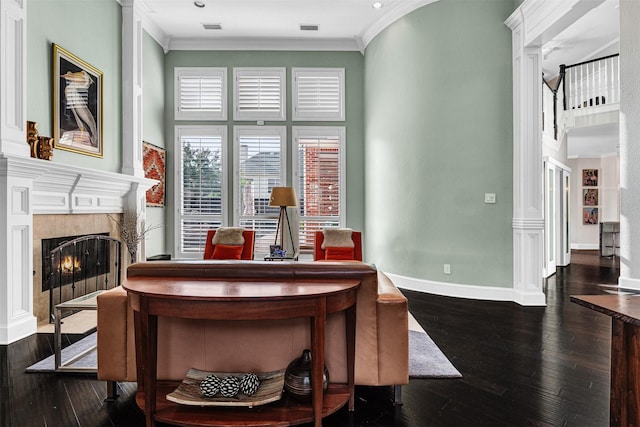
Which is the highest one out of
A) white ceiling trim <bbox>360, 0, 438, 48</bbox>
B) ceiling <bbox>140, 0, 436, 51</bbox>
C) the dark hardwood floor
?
ceiling <bbox>140, 0, 436, 51</bbox>

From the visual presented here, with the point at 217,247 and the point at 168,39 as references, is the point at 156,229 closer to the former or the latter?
the point at 217,247

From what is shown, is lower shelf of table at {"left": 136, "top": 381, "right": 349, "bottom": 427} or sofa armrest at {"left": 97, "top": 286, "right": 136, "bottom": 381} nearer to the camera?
lower shelf of table at {"left": 136, "top": 381, "right": 349, "bottom": 427}

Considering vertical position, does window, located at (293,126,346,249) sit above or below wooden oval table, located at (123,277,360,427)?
above

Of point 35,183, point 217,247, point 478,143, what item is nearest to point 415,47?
point 478,143

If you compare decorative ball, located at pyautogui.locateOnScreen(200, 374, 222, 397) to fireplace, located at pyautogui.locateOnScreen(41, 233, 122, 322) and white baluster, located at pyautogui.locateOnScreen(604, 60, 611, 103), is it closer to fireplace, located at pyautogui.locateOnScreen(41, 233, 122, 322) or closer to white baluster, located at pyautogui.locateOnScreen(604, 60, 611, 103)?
fireplace, located at pyautogui.locateOnScreen(41, 233, 122, 322)

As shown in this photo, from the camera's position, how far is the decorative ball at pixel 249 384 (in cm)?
185

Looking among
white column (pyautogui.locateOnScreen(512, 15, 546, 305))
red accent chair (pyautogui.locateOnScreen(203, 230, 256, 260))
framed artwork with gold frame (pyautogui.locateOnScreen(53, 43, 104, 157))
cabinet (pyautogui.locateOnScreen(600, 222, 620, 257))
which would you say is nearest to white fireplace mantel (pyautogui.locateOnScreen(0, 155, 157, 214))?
framed artwork with gold frame (pyautogui.locateOnScreen(53, 43, 104, 157))

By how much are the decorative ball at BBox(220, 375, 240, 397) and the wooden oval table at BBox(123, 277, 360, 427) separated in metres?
0.09

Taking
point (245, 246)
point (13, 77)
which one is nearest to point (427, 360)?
point (245, 246)

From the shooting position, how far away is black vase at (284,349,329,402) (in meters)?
1.86

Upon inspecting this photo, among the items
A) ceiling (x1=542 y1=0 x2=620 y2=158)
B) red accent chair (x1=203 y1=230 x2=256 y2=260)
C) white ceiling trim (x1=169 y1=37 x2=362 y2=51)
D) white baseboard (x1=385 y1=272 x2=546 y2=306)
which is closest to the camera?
white baseboard (x1=385 y1=272 x2=546 y2=306)

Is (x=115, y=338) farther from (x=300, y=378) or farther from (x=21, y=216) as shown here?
(x=21, y=216)

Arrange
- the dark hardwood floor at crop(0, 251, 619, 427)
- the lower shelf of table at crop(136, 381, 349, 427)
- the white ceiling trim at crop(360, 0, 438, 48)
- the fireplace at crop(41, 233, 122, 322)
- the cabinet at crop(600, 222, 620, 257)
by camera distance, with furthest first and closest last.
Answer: the cabinet at crop(600, 222, 620, 257) → the white ceiling trim at crop(360, 0, 438, 48) → the fireplace at crop(41, 233, 122, 322) → the dark hardwood floor at crop(0, 251, 619, 427) → the lower shelf of table at crop(136, 381, 349, 427)

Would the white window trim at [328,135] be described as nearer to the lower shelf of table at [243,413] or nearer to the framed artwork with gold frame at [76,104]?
the framed artwork with gold frame at [76,104]
